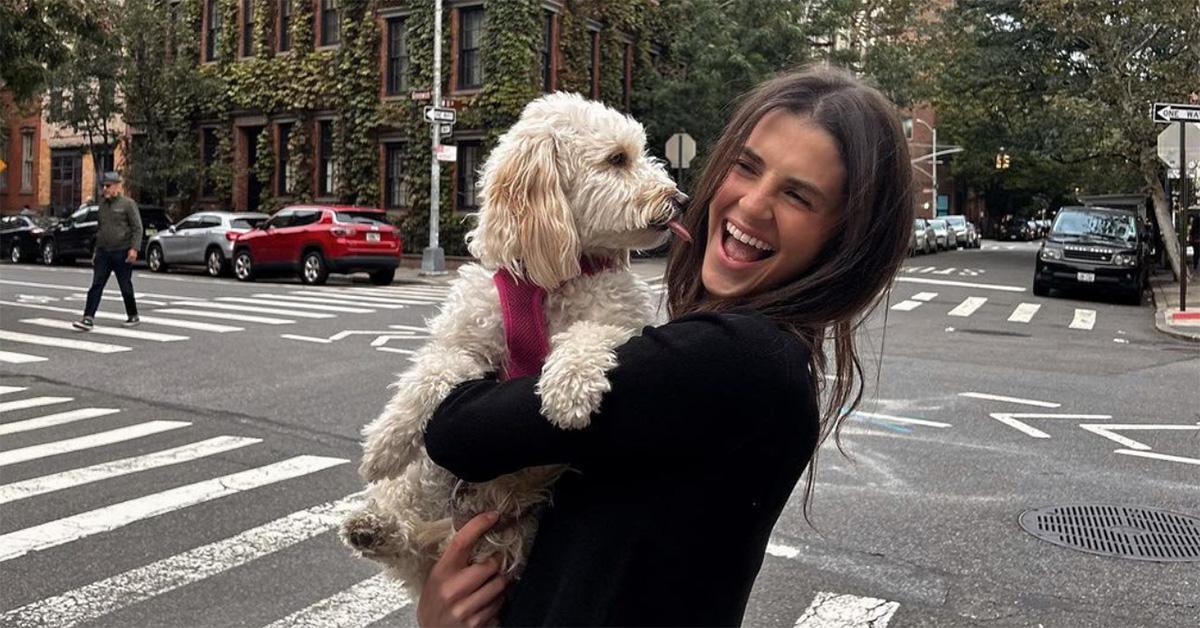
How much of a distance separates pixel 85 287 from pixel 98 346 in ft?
33.1

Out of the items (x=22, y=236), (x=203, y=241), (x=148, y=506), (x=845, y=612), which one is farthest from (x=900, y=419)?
(x=22, y=236)

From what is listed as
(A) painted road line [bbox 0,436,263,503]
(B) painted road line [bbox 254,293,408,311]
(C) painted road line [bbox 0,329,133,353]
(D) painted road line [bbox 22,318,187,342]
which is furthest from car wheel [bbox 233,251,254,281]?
(A) painted road line [bbox 0,436,263,503]

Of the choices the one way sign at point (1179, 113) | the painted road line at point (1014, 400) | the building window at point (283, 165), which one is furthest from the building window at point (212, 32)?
the painted road line at point (1014, 400)

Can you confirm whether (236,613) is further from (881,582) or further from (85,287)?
(85,287)

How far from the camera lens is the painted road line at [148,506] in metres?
5.15

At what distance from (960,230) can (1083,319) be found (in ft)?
116

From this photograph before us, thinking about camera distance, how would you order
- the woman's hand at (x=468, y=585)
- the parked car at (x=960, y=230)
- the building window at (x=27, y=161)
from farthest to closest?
the parked car at (x=960, y=230)
the building window at (x=27, y=161)
the woman's hand at (x=468, y=585)

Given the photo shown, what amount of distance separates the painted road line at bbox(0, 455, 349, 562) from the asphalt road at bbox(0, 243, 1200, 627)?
21 millimetres

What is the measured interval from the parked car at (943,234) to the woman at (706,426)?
4618cm

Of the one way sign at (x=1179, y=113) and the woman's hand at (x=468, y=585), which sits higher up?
the one way sign at (x=1179, y=113)

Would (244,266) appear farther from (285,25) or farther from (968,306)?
(968,306)

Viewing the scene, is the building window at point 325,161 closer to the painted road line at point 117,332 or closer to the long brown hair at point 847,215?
the painted road line at point 117,332

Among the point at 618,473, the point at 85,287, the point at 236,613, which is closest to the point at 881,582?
the point at 236,613

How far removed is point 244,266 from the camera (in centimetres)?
2409
